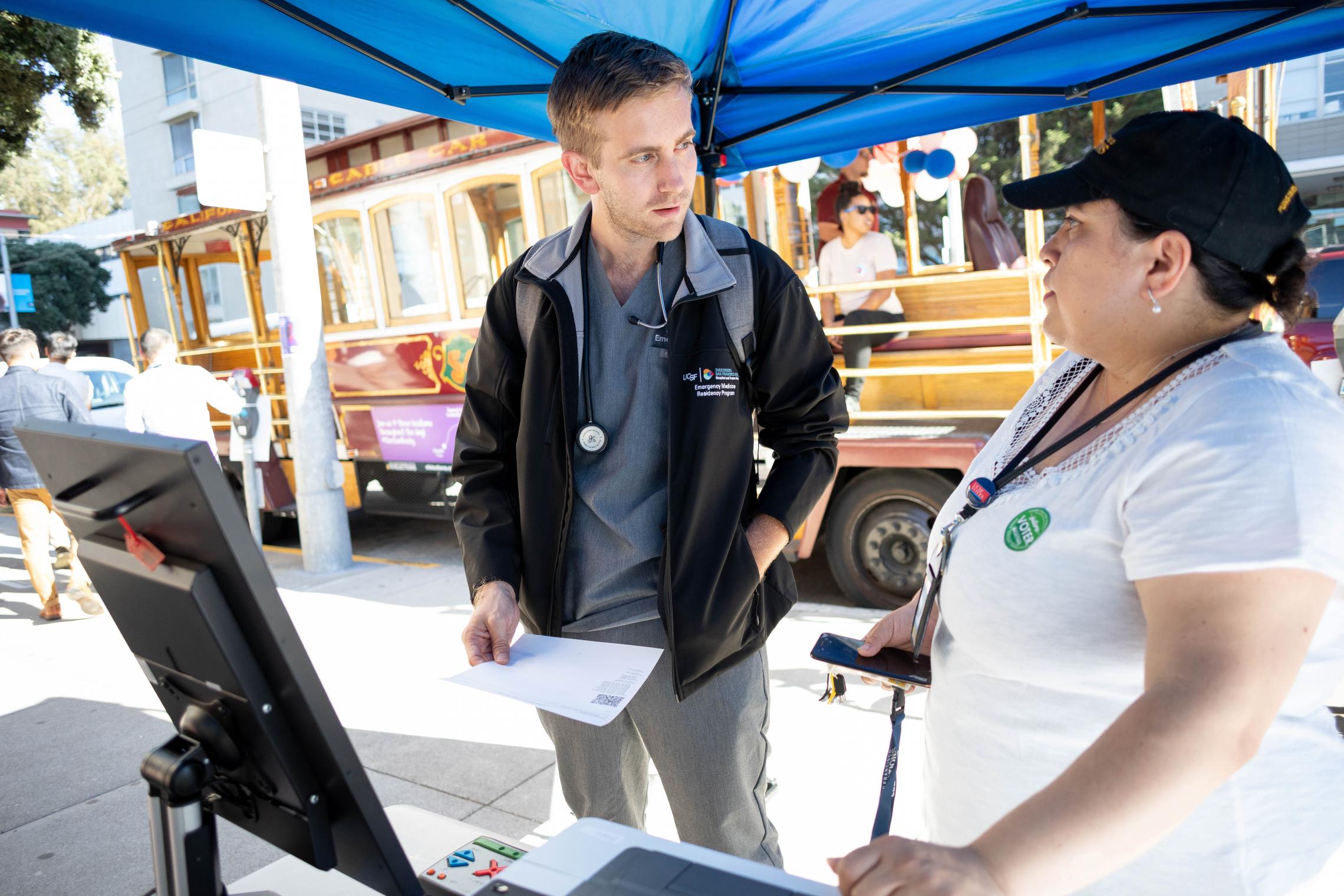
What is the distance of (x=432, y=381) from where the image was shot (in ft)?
21.7

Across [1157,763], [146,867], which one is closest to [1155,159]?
[1157,763]

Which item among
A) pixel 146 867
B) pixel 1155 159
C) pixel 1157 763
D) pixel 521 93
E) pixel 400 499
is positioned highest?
pixel 521 93

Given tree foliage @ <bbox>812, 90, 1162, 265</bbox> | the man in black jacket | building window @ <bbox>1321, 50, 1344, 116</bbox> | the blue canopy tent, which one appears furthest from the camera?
building window @ <bbox>1321, 50, 1344, 116</bbox>

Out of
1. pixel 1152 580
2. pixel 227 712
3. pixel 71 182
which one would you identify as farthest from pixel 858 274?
pixel 71 182

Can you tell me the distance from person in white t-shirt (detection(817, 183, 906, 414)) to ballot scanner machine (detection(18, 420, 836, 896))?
14.2ft

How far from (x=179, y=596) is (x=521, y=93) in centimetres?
240

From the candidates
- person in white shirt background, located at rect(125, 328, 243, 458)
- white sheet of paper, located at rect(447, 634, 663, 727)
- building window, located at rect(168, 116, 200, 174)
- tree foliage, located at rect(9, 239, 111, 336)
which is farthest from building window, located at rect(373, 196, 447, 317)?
tree foliage, located at rect(9, 239, 111, 336)

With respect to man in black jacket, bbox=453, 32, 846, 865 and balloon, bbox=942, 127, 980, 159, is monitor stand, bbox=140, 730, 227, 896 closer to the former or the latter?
man in black jacket, bbox=453, 32, 846, 865

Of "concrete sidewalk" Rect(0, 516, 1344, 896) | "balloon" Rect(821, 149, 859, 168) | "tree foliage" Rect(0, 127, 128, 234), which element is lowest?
"concrete sidewalk" Rect(0, 516, 1344, 896)

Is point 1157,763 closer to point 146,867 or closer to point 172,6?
point 172,6

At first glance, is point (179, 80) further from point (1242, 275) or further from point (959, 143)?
point (1242, 275)

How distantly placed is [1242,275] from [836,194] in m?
4.44

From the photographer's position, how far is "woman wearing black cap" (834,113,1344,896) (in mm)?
837

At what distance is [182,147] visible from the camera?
30.4 meters
